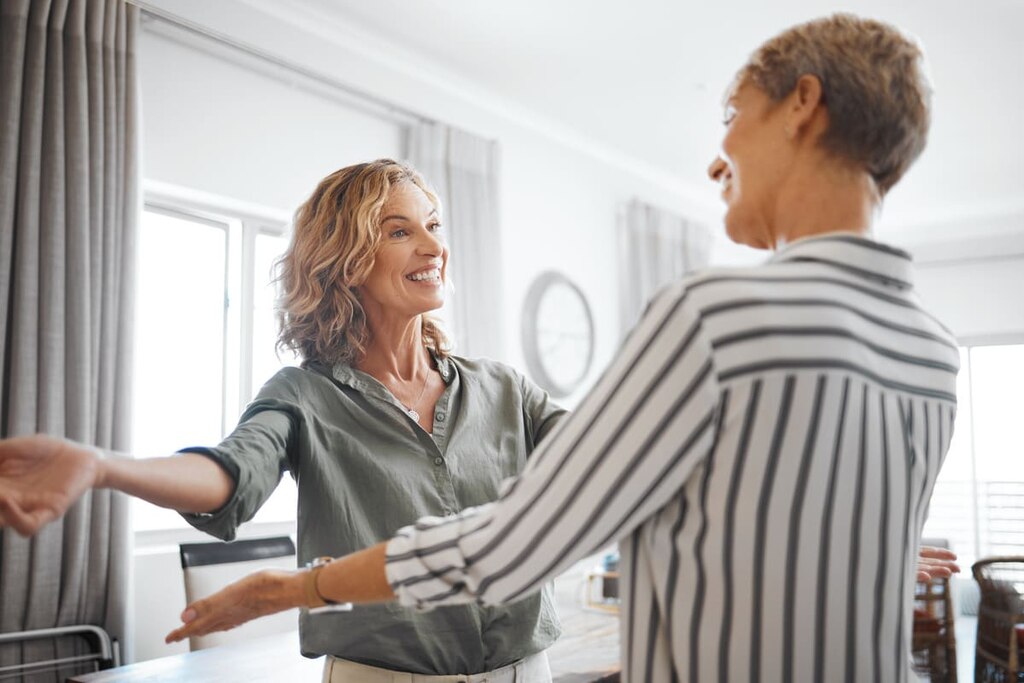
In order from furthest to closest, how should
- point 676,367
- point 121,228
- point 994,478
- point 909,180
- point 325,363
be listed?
point 994,478 < point 909,180 < point 121,228 < point 325,363 < point 676,367

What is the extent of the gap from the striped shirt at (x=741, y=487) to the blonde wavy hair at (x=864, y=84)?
101mm

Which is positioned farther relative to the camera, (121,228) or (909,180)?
(909,180)

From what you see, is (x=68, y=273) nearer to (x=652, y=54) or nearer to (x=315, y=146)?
(x=315, y=146)

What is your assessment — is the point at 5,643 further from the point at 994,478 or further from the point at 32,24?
the point at 994,478

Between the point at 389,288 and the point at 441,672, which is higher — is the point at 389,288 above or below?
above

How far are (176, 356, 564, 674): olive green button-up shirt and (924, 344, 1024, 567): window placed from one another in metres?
6.66

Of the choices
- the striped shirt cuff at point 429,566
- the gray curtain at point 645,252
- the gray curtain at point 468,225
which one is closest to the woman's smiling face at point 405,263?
the striped shirt cuff at point 429,566

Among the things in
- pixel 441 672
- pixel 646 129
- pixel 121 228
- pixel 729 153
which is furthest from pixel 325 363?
pixel 646 129

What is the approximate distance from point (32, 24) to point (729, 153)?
2627 millimetres

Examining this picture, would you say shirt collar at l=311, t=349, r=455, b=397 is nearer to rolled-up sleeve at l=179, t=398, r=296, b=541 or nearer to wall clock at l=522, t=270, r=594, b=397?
rolled-up sleeve at l=179, t=398, r=296, b=541

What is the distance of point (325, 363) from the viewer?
1311 millimetres

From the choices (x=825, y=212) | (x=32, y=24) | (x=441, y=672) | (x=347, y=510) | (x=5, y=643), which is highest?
(x=32, y=24)

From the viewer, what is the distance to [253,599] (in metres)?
0.86

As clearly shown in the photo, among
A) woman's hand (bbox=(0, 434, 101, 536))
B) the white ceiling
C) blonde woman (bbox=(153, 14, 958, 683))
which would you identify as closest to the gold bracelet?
blonde woman (bbox=(153, 14, 958, 683))
